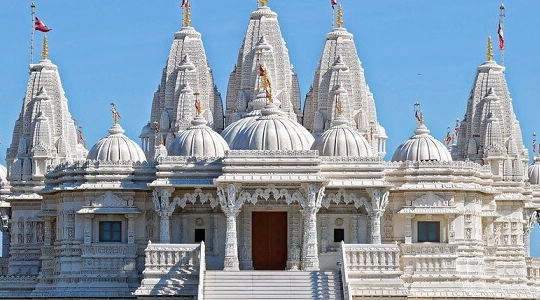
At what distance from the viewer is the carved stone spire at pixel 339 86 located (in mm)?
96125

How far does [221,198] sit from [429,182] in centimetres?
955

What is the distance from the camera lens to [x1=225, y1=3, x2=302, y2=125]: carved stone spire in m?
96.2

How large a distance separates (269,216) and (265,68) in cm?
1466

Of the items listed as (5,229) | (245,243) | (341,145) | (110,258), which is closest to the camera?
(245,243)

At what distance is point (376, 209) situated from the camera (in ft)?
265

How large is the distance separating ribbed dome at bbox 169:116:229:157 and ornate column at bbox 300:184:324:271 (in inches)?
205

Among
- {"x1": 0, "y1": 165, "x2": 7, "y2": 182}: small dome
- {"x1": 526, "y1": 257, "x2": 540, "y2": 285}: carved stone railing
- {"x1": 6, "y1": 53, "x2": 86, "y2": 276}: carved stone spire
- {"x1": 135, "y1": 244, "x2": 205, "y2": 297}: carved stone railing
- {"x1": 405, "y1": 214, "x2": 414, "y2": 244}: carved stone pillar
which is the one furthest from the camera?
{"x1": 0, "y1": 165, "x2": 7, "y2": 182}: small dome

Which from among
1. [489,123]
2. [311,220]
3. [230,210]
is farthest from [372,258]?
[489,123]

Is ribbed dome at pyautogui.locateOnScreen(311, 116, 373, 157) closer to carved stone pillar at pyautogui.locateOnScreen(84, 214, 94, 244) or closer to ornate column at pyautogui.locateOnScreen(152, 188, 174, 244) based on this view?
ornate column at pyautogui.locateOnScreen(152, 188, 174, 244)

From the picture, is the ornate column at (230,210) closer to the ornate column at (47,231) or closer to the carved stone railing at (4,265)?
the ornate column at (47,231)

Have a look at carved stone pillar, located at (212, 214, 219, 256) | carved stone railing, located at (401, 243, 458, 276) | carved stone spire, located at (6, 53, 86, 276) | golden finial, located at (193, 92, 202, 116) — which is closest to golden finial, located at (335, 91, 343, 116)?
golden finial, located at (193, 92, 202, 116)

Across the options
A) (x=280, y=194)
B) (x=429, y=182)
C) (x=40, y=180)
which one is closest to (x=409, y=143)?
(x=429, y=182)

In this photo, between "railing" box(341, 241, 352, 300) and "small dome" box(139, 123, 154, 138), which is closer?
"railing" box(341, 241, 352, 300)

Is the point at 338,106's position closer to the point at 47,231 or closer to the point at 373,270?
the point at 373,270
